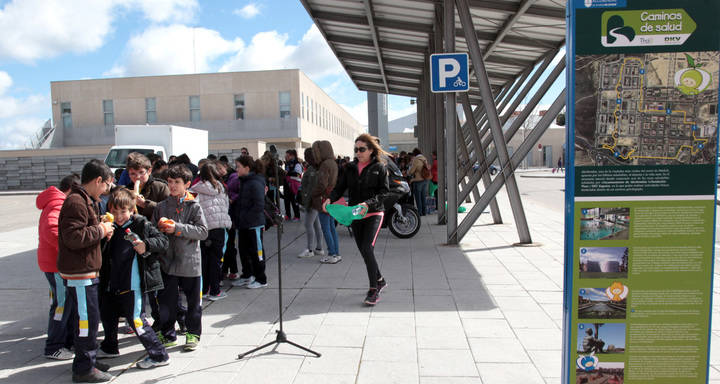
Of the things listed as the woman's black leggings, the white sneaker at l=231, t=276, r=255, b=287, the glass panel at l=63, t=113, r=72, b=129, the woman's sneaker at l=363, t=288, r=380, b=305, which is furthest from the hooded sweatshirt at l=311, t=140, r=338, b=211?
the glass panel at l=63, t=113, r=72, b=129

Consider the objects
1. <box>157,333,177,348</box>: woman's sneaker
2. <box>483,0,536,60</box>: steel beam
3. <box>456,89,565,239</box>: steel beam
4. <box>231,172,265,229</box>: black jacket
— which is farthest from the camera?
<box>483,0,536,60</box>: steel beam

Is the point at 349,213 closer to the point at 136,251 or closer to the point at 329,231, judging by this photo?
the point at 136,251

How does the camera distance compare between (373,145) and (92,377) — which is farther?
(373,145)

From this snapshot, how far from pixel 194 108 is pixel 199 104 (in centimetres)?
48

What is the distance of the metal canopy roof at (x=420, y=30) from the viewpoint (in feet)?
31.2

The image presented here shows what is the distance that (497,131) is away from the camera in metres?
8.35

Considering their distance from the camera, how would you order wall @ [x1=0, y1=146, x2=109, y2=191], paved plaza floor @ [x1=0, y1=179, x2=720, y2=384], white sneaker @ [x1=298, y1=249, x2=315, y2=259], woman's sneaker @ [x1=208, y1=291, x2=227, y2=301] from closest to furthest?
1. paved plaza floor @ [x1=0, y1=179, x2=720, y2=384]
2. woman's sneaker @ [x1=208, y1=291, x2=227, y2=301]
3. white sneaker @ [x1=298, y1=249, x2=315, y2=259]
4. wall @ [x1=0, y1=146, x2=109, y2=191]

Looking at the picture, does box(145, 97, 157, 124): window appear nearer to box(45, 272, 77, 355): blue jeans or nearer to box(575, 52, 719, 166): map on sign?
box(45, 272, 77, 355): blue jeans

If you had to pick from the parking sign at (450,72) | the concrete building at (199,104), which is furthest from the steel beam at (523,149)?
the concrete building at (199,104)

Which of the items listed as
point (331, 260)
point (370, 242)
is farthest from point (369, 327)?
point (331, 260)

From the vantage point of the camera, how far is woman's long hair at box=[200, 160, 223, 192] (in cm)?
508

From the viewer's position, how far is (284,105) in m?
37.8

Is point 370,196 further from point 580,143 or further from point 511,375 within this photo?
point 580,143

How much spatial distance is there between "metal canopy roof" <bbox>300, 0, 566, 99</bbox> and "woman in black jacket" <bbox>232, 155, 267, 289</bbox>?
4.76m
